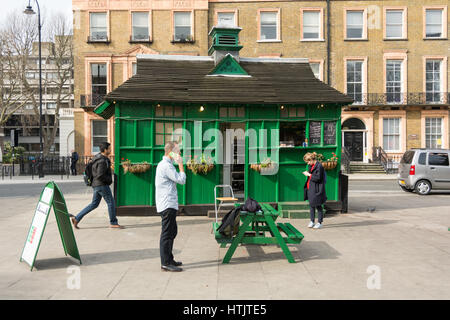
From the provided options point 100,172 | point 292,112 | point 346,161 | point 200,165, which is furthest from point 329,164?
point 346,161

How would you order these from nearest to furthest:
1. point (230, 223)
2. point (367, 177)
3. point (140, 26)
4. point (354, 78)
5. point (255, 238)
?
1. point (230, 223)
2. point (255, 238)
3. point (367, 177)
4. point (140, 26)
5. point (354, 78)

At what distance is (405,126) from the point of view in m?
31.8

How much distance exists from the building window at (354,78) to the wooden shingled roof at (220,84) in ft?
64.7

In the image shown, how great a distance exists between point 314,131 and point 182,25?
880 inches

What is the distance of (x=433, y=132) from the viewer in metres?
31.9

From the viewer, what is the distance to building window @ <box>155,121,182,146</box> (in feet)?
39.3

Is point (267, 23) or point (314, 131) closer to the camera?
point (314, 131)

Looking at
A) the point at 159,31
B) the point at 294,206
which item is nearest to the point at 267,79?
the point at 294,206

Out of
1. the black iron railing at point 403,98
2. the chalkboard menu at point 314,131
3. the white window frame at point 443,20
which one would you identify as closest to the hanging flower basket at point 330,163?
the chalkboard menu at point 314,131

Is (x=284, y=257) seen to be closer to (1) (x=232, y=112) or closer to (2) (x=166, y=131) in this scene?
(1) (x=232, y=112)

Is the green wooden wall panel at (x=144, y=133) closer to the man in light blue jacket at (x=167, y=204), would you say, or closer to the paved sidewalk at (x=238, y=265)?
the paved sidewalk at (x=238, y=265)

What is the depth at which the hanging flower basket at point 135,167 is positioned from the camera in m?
11.6
